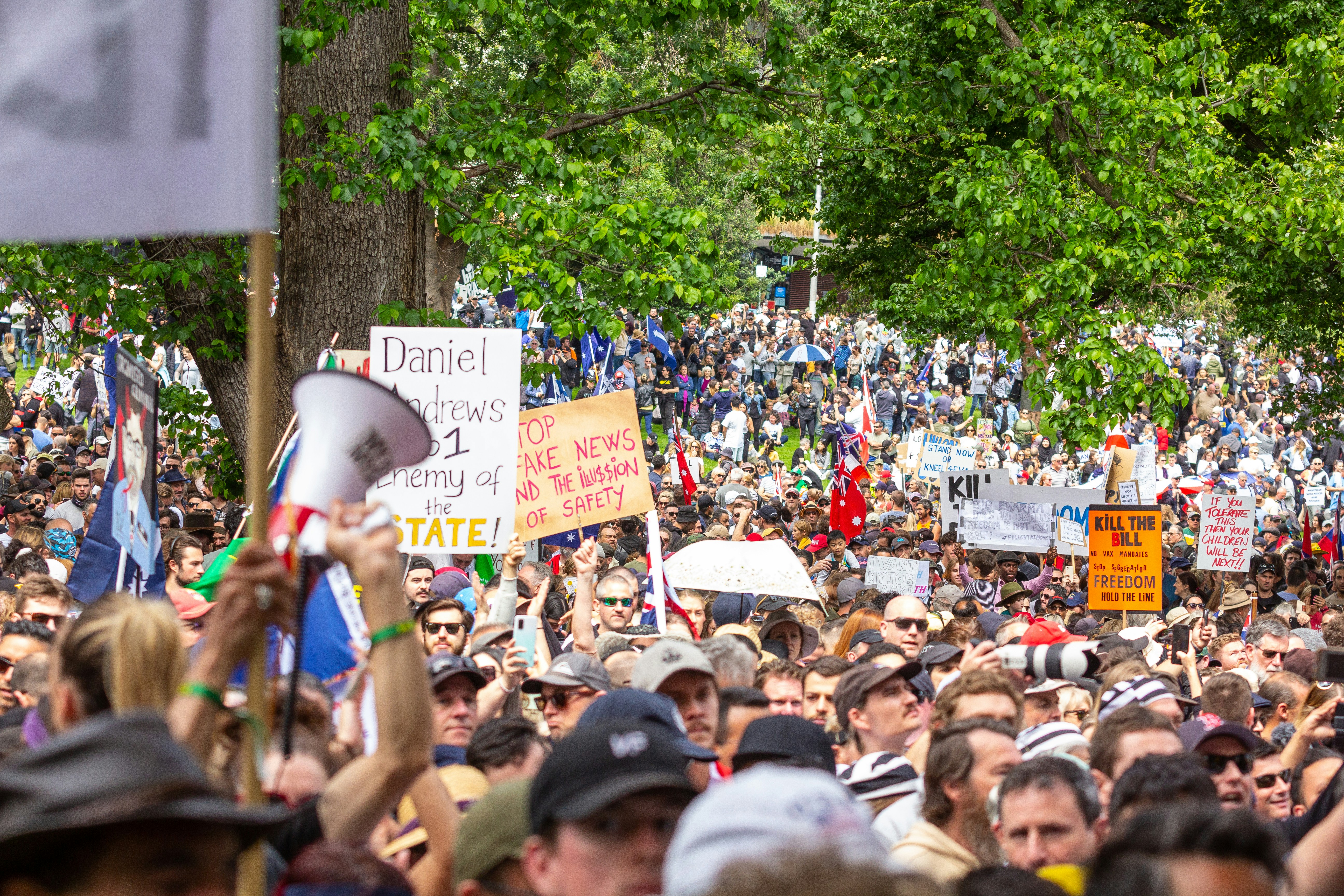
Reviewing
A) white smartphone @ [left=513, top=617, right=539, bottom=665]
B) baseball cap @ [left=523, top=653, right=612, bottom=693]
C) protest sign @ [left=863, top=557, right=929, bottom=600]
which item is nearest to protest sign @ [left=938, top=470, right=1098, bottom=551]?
protest sign @ [left=863, top=557, right=929, bottom=600]

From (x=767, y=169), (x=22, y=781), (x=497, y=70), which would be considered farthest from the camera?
(x=497, y=70)

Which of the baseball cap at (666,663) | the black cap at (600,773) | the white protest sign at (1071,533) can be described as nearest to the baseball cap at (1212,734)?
the baseball cap at (666,663)

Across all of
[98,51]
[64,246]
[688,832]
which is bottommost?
[688,832]

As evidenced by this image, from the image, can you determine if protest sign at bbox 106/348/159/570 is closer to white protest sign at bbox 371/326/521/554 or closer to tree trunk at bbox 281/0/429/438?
white protest sign at bbox 371/326/521/554

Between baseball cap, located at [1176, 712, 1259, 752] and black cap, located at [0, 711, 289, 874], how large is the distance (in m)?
3.63

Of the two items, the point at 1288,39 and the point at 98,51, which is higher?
the point at 1288,39

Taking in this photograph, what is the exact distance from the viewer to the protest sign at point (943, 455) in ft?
67.4

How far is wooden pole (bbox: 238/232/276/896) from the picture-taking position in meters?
2.59

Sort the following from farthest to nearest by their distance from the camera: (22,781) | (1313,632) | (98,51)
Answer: (1313,632)
(98,51)
(22,781)

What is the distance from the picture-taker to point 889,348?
124 feet

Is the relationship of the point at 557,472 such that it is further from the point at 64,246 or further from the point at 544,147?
the point at 64,246

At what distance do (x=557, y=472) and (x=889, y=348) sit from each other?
1128 inches

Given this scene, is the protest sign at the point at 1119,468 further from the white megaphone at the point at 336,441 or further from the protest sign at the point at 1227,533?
the white megaphone at the point at 336,441

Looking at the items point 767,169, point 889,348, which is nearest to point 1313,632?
point 767,169
